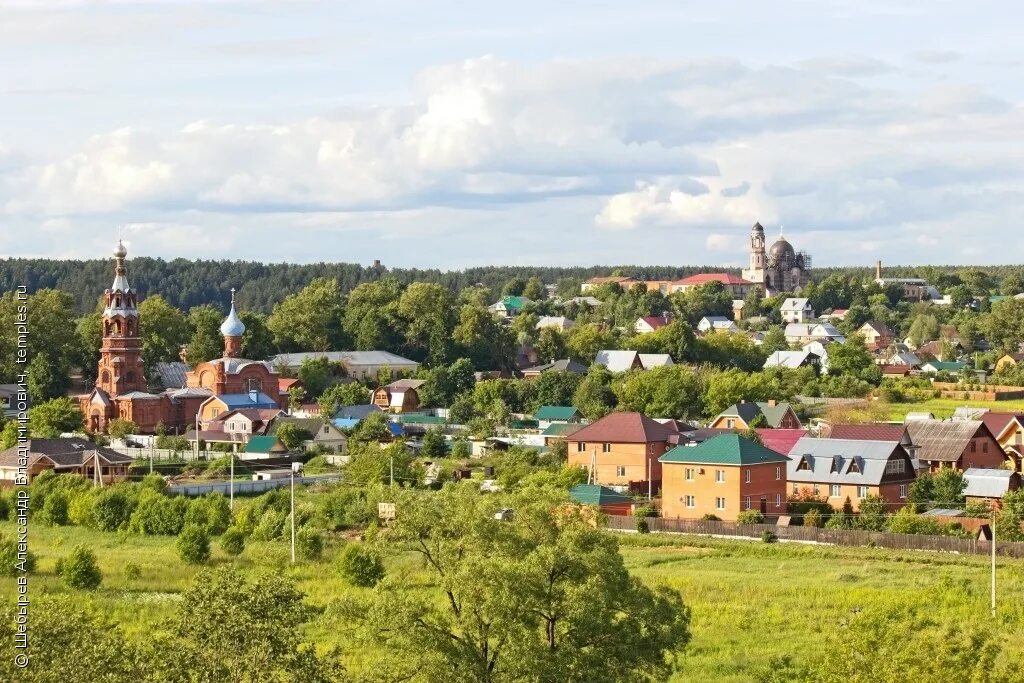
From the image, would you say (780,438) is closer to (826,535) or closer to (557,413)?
(826,535)

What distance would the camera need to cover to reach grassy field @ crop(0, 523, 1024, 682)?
30.2 metres

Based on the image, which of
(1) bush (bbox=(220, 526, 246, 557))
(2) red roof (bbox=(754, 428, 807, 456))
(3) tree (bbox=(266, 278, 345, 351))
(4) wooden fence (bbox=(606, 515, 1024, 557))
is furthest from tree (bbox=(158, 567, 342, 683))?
(3) tree (bbox=(266, 278, 345, 351))

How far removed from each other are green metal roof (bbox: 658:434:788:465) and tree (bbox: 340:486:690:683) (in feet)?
74.6

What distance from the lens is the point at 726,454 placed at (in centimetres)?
4734

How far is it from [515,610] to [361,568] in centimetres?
1462

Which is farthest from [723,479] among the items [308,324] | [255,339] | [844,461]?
[308,324]

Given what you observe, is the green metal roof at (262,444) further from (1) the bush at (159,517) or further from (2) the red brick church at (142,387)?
(1) the bush at (159,517)

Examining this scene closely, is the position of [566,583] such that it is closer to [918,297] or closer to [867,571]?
[867,571]

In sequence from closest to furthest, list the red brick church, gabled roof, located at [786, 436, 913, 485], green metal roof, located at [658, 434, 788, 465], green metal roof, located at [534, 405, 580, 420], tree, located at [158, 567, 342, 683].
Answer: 1. tree, located at [158, 567, 342, 683]
2. green metal roof, located at [658, 434, 788, 465]
3. gabled roof, located at [786, 436, 913, 485]
4. the red brick church
5. green metal roof, located at [534, 405, 580, 420]

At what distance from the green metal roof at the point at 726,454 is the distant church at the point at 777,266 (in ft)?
351

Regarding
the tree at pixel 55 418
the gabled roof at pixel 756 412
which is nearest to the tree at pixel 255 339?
the tree at pixel 55 418

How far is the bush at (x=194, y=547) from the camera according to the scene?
39.2 metres

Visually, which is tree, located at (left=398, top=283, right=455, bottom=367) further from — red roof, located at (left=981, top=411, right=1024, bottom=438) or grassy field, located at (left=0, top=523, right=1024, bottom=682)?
grassy field, located at (left=0, top=523, right=1024, bottom=682)

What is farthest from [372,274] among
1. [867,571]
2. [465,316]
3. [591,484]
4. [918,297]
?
[867,571]
